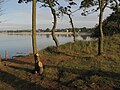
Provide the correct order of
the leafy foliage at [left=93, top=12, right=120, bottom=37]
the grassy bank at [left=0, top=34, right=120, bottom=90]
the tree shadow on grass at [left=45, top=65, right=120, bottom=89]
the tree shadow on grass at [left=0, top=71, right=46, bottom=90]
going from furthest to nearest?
the leafy foliage at [left=93, top=12, right=120, bottom=37] → the tree shadow on grass at [left=0, top=71, right=46, bottom=90] → the tree shadow on grass at [left=45, top=65, right=120, bottom=89] → the grassy bank at [left=0, top=34, right=120, bottom=90]

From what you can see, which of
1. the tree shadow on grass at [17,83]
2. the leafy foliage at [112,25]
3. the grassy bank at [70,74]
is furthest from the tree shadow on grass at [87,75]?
the leafy foliage at [112,25]

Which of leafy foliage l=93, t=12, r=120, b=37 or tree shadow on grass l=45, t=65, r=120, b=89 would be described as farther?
leafy foliage l=93, t=12, r=120, b=37

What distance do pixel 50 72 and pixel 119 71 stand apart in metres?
4.23

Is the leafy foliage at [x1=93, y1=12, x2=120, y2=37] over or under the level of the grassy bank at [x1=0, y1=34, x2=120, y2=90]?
over

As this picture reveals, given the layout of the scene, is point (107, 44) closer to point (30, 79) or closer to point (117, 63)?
point (117, 63)

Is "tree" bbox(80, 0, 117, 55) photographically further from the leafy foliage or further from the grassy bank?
the leafy foliage

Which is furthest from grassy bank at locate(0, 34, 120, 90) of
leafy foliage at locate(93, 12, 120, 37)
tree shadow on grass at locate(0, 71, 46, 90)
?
leafy foliage at locate(93, 12, 120, 37)

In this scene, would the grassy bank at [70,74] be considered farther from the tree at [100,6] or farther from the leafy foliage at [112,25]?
the leafy foliage at [112,25]

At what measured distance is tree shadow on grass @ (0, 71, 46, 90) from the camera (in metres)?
14.4

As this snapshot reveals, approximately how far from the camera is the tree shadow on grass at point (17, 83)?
14.4 metres

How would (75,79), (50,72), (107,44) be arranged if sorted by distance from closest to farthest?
1. (75,79)
2. (50,72)
3. (107,44)

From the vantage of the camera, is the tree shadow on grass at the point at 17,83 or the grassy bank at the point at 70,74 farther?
the tree shadow on grass at the point at 17,83

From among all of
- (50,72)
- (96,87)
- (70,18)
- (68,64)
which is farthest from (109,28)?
(96,87)

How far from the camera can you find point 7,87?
1493 cm
